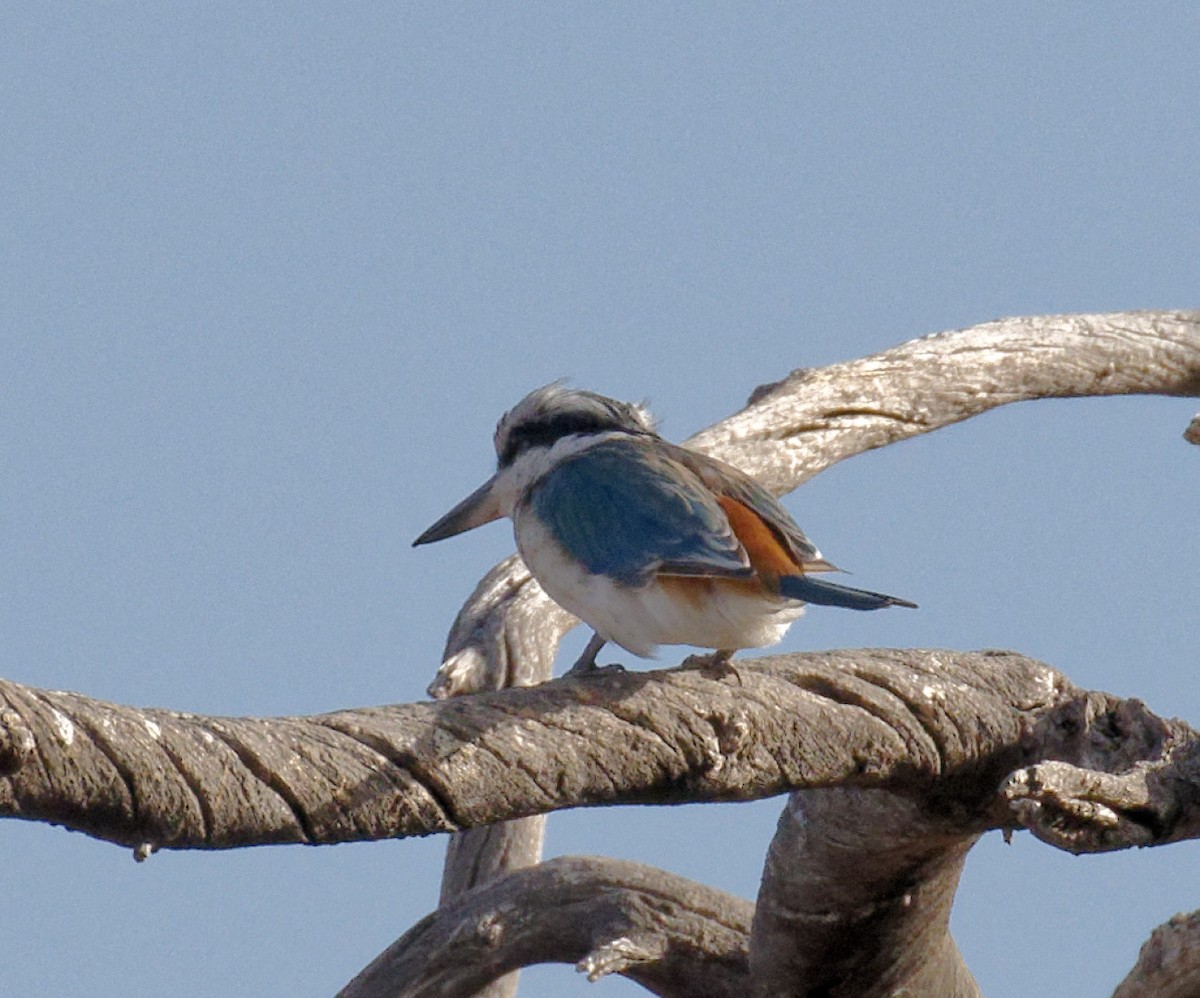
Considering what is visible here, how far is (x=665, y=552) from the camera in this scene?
148 inches

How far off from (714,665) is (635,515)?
437 millimetres

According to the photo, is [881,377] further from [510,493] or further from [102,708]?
[102,708]

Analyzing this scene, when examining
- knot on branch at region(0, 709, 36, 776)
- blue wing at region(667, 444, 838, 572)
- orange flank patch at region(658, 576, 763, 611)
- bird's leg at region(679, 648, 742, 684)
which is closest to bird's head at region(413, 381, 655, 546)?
blue wing at region(667, 444, 838, 572)

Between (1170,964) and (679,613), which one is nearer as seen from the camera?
(1170,964)

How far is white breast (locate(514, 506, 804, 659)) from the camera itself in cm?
374

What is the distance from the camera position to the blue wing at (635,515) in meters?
3.71

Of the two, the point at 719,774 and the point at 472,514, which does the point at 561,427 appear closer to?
the point at 472,514

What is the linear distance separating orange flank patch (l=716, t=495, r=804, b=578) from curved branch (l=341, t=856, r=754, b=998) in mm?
1223

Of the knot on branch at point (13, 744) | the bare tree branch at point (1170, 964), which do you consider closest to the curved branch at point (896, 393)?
the bare tree branch at point (1170, 964)

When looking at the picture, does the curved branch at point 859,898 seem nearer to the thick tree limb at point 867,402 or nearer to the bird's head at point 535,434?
the thick tree limb at point 867,402

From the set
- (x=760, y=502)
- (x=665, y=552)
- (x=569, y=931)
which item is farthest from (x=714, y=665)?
(x=569, y=931)

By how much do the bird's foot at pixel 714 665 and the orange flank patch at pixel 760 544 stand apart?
0.20 m

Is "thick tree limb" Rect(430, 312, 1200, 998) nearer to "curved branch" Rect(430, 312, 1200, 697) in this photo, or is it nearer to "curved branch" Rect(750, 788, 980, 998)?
"curved branch" Rect(430, 312, 1200, 697)

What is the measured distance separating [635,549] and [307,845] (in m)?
1.22
